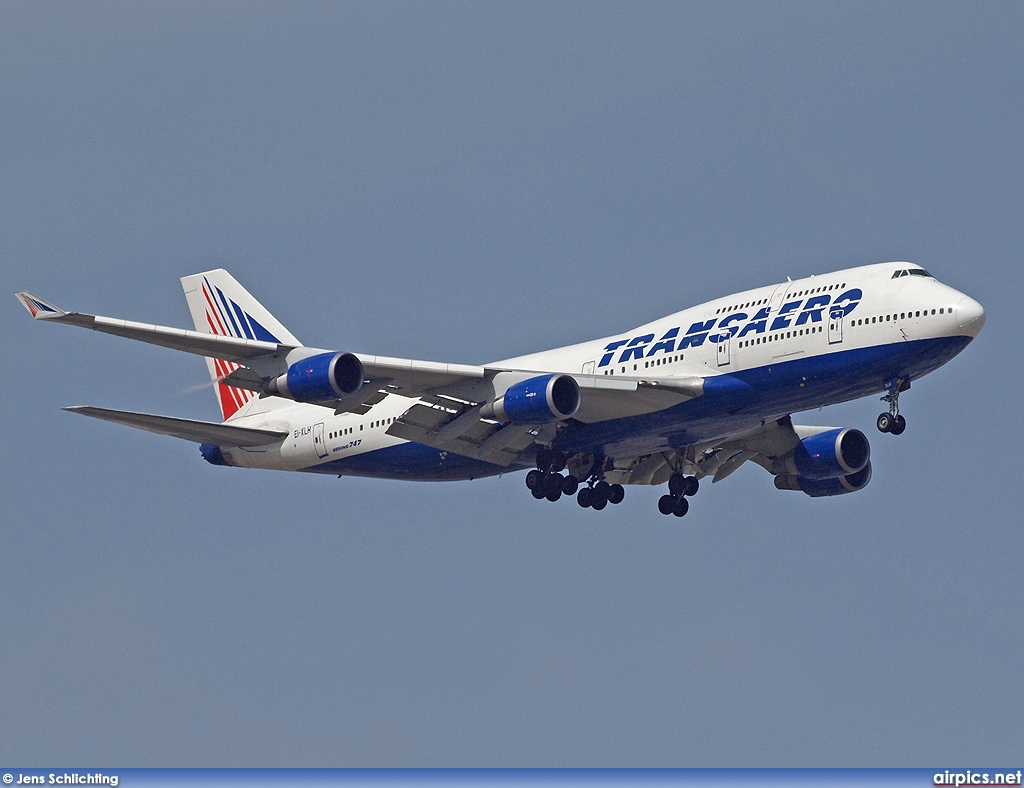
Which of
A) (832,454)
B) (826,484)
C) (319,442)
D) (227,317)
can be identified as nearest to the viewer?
(832,454)

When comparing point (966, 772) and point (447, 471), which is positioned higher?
point (447, 471)

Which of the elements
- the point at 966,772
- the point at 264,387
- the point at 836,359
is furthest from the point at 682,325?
the point at 966,772

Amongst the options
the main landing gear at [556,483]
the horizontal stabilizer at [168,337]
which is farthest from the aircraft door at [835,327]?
the horizontal stabilizer at [168,337]

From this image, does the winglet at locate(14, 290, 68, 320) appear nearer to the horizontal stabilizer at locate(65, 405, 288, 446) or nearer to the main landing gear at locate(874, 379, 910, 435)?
the horizontal stabilizer at locate(65, 405, 288, 446)

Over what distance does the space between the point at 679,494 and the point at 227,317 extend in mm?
18049

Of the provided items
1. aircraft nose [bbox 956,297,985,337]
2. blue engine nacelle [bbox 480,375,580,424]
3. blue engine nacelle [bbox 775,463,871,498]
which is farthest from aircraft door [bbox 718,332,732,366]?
blue engine nacelle [bbox 775,463,871,498]

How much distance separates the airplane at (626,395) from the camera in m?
44.2

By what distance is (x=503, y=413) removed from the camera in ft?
153

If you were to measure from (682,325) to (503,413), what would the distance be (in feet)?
20.3

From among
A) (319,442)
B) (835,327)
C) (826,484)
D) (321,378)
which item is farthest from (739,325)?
(319,442)

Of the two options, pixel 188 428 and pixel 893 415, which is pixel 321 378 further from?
pixel 893 415

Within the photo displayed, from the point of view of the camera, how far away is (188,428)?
170 feet

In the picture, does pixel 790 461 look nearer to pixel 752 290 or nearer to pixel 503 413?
pixel 752 290

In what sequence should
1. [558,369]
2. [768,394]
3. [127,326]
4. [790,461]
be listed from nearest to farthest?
[127,326]
[768,394]
[558,369]
[790,461]
